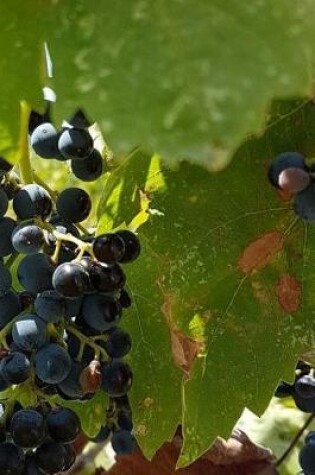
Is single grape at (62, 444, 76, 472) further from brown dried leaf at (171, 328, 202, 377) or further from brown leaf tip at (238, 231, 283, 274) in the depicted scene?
brown leaf tip at (238, 231, 283, 274)

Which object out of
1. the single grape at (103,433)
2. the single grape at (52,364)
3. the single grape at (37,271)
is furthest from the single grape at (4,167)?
the single grape at (103,433)

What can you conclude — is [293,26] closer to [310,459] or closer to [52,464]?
[52,464]

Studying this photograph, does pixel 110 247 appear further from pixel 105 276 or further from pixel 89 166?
pixel 89 166

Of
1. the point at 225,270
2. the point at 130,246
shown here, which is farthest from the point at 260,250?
the point at 130,246

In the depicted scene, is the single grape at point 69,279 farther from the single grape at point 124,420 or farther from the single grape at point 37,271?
the single grape at point 124,420

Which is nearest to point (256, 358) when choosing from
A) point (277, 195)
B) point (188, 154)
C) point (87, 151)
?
point (277, 195)

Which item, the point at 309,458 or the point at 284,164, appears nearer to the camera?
the point at 284,164
